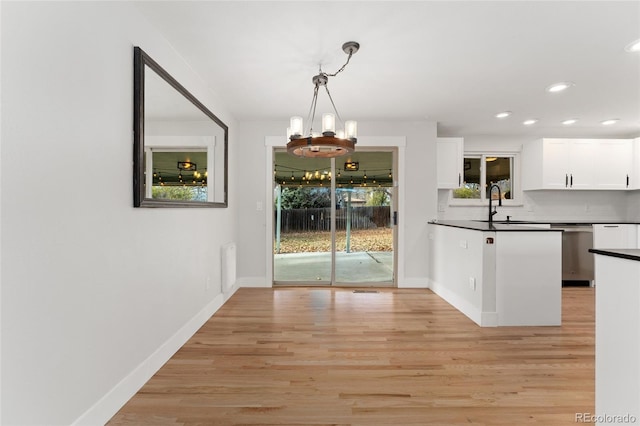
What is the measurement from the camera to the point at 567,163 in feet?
16.5

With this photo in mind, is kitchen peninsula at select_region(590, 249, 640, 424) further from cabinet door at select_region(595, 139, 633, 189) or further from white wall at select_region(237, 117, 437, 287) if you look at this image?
cabinet door at select_region(595, 139, 633, 189)

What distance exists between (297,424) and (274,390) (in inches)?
13.6

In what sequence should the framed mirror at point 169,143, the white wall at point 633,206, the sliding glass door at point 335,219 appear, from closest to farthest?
1. the framed mirror at point 169,143
2. the sliding glass door at point 335,219
3. the white wall at point 633,206

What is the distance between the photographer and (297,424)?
165 centimetres

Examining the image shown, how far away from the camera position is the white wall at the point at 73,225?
1173mm

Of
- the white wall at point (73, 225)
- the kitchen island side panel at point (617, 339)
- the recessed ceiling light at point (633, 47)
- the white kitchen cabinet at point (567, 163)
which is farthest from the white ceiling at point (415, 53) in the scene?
the kitchen island side panel at point (617, 339)

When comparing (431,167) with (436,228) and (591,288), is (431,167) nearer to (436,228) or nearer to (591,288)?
(436,228)

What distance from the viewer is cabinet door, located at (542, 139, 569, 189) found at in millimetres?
5027

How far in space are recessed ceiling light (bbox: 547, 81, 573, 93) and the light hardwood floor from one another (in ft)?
7.95

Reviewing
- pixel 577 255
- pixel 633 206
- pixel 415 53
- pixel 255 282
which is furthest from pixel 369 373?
pixel 633 206

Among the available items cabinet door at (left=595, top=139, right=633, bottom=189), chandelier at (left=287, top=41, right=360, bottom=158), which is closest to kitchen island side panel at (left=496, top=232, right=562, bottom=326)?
chandelier at (left=287, top=41, right=360, bottom=158)

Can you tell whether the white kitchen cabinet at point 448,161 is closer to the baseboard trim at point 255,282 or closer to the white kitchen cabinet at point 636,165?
the white kitchen cabinet at point 636,165

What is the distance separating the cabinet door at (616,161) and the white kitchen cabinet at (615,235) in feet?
2.55

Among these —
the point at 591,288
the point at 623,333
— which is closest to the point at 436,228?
the point at 591,288
